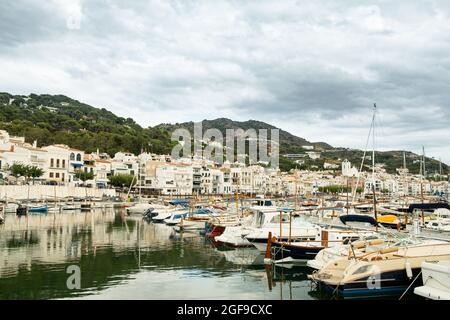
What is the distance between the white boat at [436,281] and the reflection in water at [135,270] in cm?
407

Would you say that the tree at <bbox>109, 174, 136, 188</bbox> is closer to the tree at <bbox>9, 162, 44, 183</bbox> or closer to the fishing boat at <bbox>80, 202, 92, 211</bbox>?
the tree at <bbox>9, 162, 44, 183</bbox>

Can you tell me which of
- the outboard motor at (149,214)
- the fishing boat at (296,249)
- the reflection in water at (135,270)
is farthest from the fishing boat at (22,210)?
the fishing boat at (296,249)

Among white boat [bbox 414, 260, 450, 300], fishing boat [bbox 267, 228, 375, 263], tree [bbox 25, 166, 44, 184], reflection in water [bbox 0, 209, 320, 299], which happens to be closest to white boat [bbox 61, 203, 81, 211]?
tree [bbox 25, 166, 44, 184]

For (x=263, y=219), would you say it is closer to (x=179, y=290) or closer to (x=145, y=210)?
(x=179, y=290)

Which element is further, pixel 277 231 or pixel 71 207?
pixel 71 207

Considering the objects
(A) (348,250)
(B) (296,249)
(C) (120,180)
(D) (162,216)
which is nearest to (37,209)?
(D) (162,216)

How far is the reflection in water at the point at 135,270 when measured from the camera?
14.1 meters

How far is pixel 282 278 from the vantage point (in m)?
16.7

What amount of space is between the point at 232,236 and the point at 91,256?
8607 millimetres

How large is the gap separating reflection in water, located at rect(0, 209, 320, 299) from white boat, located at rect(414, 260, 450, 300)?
13.3 feet

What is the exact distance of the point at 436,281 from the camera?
1088 cm

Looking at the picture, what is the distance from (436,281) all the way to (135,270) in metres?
12.1

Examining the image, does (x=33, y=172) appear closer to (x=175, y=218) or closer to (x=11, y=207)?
(x=11, y=207)
